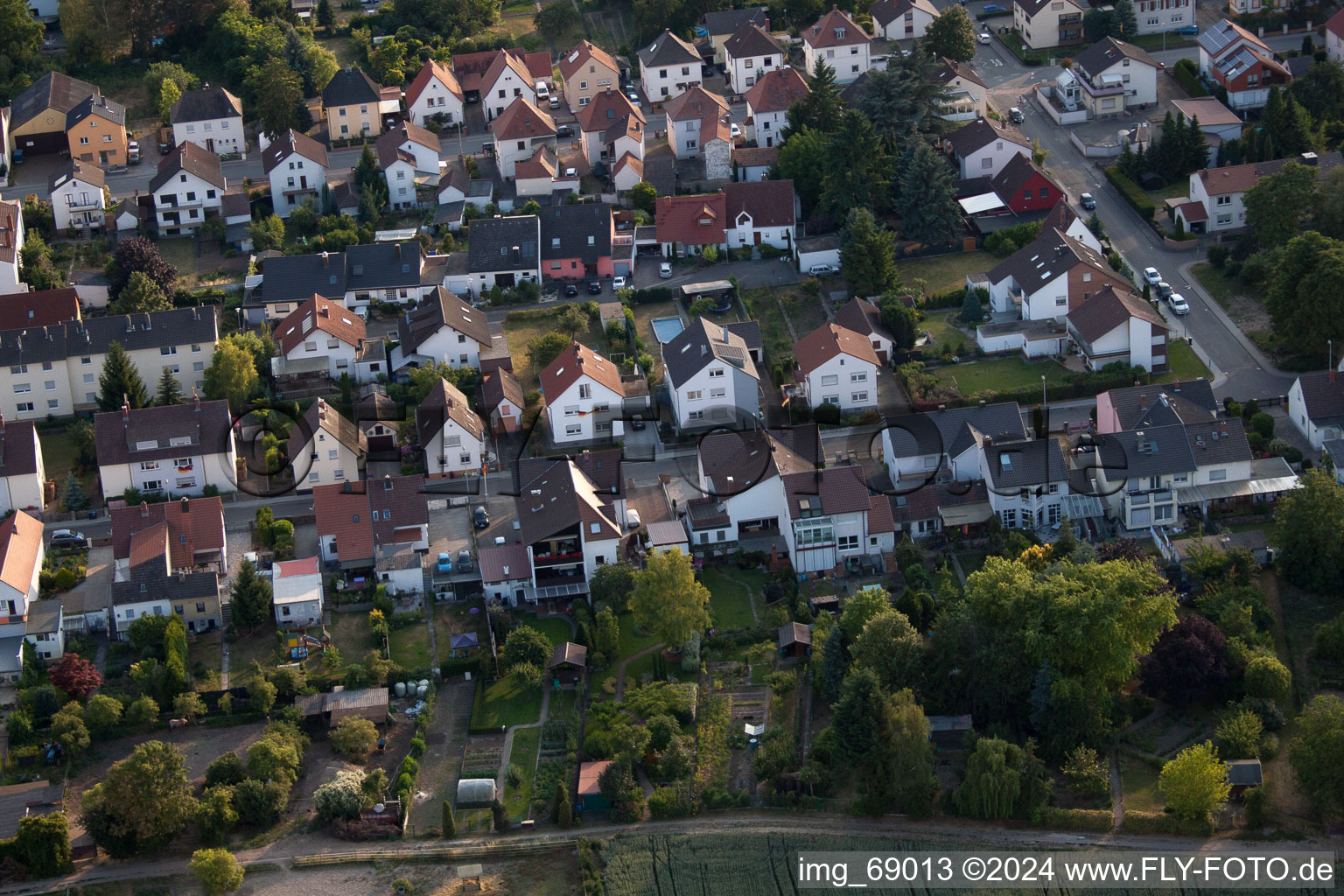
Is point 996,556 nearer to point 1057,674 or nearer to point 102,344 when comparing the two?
point 1057,674

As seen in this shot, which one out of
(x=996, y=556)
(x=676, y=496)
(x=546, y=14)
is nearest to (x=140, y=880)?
(x=676, y=496)

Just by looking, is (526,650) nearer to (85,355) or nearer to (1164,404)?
(1164,404)

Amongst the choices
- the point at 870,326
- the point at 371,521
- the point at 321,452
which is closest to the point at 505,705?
the point at 371,521

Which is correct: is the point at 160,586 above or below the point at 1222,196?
below

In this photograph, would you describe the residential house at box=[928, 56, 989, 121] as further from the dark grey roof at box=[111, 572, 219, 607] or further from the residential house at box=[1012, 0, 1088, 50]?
the dark grey roof at box=[111, 572, 219, 607]

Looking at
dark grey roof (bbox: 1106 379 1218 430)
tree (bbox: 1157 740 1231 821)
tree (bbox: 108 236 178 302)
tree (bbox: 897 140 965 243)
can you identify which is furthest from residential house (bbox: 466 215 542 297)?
tree (bbox: 1157 740 1231 821)

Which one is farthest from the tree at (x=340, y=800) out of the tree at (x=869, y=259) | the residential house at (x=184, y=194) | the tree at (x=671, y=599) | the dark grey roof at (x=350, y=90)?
the dark grey roof at (x=350, y=90)
